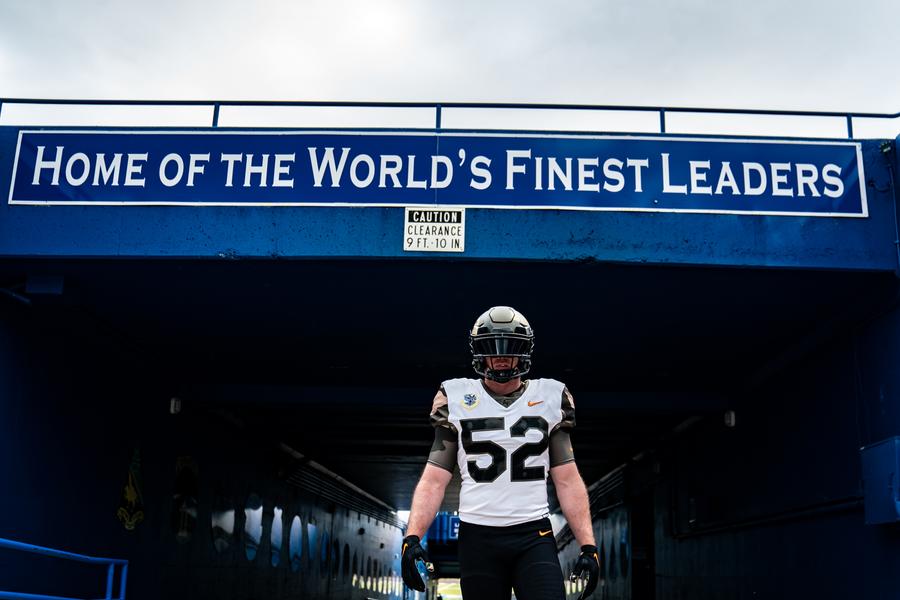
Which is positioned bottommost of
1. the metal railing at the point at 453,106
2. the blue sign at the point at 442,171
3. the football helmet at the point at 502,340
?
the football helmet at the point at 502,340

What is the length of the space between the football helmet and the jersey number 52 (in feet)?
0.69

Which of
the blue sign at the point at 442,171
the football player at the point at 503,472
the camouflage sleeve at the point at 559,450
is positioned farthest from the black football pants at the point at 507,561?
the blue sign at the point at 442,171

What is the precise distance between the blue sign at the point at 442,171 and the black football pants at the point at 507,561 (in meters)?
5.64

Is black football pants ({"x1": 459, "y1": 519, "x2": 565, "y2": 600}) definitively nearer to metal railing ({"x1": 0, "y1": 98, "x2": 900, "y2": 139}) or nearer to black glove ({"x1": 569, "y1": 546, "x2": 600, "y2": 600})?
black glove ({"x1": 569, "y1": 546, "x2": 600, "y2": 600})

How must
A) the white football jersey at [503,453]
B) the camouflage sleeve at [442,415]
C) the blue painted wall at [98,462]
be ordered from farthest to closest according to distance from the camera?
1. the blue painted wall at [98,462]
2. the camouflage sleeve at [442,415]
3. the white football jersey at [503,453]

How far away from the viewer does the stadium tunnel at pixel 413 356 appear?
363 inches

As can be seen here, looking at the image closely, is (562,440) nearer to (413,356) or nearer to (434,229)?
(434,229)

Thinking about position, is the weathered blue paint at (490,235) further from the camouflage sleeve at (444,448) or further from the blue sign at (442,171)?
the camouflage sleeve at (444,448)

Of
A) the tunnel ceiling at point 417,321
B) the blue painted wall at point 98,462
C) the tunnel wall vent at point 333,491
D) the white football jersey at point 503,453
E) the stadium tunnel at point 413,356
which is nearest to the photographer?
the white football jersey at point 503,453

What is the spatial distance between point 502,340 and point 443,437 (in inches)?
21.2

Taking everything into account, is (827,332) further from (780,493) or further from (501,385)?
(501,385)

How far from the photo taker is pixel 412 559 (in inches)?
154

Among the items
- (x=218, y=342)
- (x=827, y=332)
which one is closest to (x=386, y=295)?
(x=218, y=342)

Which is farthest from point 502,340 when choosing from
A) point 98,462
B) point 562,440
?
point 98,462
